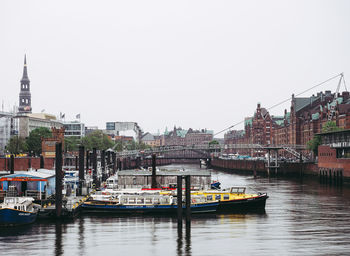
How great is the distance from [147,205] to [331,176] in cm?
5604

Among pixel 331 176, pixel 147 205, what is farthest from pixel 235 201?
pixel 331 176

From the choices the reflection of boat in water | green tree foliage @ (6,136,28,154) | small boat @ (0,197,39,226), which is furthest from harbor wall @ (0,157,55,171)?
small boat @ (0,197,39,226)

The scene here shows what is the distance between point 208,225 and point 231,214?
789 centimetres

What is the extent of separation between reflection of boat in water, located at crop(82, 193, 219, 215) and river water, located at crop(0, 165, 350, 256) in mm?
1530

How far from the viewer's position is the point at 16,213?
46.7 metres

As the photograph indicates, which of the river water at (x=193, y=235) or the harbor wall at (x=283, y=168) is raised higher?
the harbor wall at (x=283, y=168)

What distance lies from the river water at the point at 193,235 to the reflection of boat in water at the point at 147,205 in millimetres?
1530

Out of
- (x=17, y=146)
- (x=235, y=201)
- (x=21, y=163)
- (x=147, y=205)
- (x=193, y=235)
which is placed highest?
(x=17, y=146)

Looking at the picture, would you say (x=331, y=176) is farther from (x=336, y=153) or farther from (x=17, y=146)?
(x=17, y=146)

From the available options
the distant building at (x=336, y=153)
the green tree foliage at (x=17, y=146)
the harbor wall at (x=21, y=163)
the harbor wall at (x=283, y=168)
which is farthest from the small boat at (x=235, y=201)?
the green tree foliage at (x=17, y=146)

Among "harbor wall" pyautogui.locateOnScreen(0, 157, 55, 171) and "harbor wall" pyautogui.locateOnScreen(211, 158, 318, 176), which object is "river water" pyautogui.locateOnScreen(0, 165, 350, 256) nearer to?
"harbor wall" pyautogui.locateOnScreen(0, 157, 55, 171)

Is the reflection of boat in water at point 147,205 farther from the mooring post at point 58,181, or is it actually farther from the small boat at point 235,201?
the mooring post at point 58,181

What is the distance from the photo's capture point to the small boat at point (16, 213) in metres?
46.6

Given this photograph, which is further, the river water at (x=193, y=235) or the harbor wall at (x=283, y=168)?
the harbor wall at (x=283, y=168)
